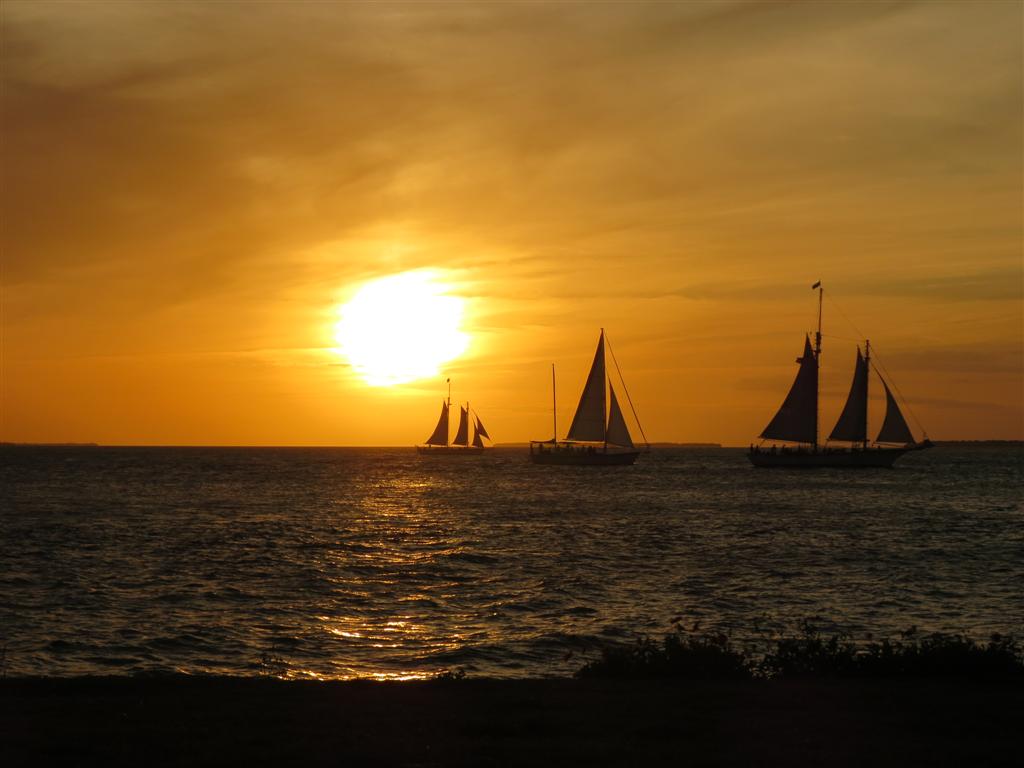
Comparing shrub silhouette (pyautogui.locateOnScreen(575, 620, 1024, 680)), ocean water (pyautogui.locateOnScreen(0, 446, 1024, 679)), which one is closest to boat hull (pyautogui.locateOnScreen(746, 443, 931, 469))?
ocean water (pyautogui.locateOnScreen(0, 446, 1024, 679))

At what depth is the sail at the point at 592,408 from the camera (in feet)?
430

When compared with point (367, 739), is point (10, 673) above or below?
below

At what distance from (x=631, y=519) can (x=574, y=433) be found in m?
72.7

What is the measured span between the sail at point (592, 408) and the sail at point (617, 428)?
2912 millimetres

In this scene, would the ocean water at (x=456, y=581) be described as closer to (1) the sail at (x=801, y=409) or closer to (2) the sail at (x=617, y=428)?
(1) the sail at (x=801, y=409)

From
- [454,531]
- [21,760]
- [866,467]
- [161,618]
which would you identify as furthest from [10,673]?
[866,467]

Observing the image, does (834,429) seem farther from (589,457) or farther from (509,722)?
(509,722)

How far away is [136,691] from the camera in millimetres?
13648

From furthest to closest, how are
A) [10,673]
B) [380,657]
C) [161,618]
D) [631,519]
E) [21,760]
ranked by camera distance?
[631,519] < [161,618] < [380,657] < [10,673] < [21,760]

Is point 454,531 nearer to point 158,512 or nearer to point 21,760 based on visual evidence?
point 158,512

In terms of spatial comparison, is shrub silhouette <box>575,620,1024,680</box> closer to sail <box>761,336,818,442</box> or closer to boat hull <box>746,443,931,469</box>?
sail <box>761,336,818,442</box>

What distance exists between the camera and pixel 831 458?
5315 inches

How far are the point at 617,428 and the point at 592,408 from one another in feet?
23.5

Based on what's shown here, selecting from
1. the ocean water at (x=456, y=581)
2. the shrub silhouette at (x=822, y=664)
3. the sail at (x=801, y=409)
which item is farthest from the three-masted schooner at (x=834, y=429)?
the shrub silhouette at (x=822, y=664)
